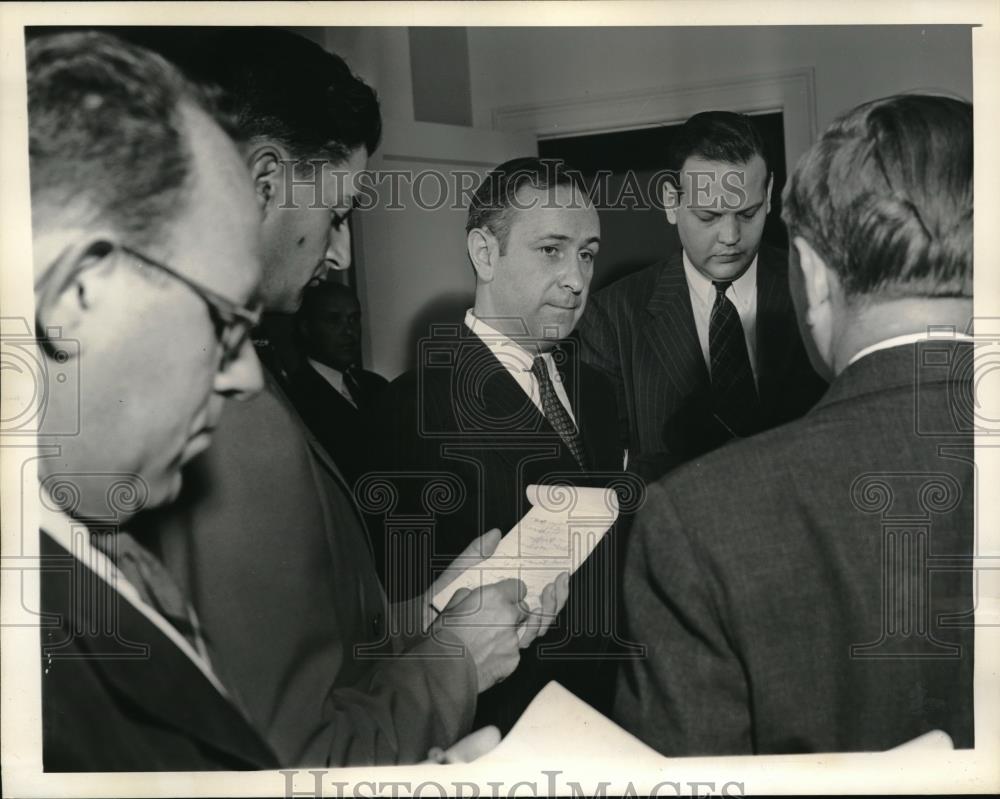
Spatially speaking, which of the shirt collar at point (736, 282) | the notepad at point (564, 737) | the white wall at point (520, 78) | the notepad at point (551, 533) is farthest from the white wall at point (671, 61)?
the notepad at point (564, 737)

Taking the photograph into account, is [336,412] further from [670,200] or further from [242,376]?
[670,200]

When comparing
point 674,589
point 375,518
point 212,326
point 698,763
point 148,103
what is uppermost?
point 148,103

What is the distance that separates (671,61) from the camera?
2055 millimetres

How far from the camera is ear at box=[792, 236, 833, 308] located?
6.70 ft

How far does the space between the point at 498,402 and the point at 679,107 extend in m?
0.68

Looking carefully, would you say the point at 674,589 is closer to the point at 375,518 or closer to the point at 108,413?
the point at 375,518

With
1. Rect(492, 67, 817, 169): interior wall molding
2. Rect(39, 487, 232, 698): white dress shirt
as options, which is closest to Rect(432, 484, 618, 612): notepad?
Rect(39, 487, 232, 698): white dress shirt

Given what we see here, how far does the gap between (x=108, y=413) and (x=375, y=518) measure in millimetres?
544

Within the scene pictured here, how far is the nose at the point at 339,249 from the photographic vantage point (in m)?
2.00

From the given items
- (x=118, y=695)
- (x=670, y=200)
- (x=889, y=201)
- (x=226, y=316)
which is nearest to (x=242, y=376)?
(x=226, y=316)

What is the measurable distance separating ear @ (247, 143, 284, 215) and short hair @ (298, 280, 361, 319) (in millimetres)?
167

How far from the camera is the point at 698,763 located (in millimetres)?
2068

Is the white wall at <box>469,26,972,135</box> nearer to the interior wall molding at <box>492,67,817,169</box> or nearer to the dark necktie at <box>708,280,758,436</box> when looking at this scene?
the interior wall molding at <box>492,67,817,169</box>

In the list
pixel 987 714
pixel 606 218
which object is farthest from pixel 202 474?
pixel 987 714
